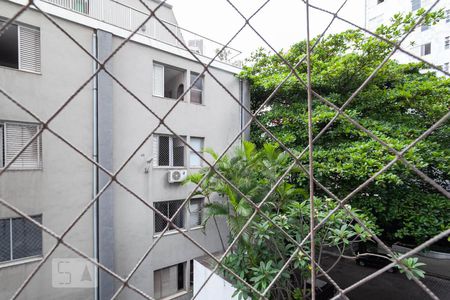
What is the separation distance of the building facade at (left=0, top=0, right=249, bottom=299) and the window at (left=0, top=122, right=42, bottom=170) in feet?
0.04

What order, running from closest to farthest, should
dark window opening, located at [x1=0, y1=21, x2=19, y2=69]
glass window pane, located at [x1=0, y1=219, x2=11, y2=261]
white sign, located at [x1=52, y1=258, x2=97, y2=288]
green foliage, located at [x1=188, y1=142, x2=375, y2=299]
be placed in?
green foliage, located at [x1=188, y1=142, x2=375, y2=299], glass window pane, located at [x1=0, y1=219, x2=11, y2=261], dark window opening, located at [x1=0, y1=21, x2=19, y2=69], white sign, located at [x1=52, y1=258, x2=97, y2=288]

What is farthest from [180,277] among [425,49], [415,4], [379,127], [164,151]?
[415,4]

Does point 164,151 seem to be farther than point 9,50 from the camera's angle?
Yes

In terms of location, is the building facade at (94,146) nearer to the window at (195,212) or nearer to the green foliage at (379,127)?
the window at (195,212)

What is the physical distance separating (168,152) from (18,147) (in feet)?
7.22

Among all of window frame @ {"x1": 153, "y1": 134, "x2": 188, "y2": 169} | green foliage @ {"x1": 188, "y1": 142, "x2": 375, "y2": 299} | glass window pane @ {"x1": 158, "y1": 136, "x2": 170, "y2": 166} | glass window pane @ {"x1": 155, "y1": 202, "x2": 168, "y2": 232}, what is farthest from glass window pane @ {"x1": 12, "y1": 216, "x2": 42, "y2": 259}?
green foliage @ {"x1": 188, "y1": 142, "x2": 375, "y2": 299}

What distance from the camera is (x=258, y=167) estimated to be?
3514 mm

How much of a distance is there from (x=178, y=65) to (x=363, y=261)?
22.3ft

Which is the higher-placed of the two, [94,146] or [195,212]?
[94,146]

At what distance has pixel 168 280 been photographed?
4.51 m

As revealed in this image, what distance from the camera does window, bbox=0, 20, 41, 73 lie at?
10.2 ft

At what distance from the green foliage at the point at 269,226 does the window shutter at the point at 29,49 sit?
2729 millimetres

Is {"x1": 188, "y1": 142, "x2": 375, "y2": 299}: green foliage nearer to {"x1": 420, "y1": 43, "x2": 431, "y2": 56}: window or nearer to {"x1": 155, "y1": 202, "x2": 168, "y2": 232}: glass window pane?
{"x1": 155, "y1": 202, "x2": 168, "y2": 232}: glass window pane

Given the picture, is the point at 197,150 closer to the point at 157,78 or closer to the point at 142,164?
the point at 142,164
